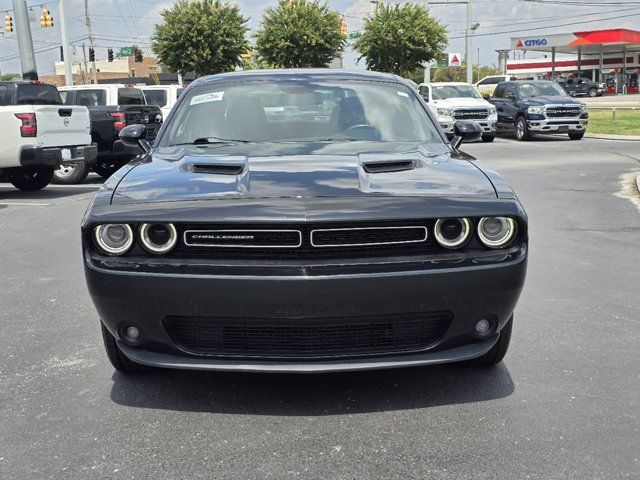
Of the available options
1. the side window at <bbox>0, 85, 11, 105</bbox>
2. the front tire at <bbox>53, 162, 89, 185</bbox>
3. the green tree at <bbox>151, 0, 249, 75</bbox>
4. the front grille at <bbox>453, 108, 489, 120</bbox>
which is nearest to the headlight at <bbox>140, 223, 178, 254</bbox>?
the side window at <bbox>0, 85, 11, 105</bbox>

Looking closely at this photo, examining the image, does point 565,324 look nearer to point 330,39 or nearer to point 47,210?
point 47,210

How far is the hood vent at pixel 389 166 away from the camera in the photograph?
3648mm

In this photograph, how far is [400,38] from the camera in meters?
46.8

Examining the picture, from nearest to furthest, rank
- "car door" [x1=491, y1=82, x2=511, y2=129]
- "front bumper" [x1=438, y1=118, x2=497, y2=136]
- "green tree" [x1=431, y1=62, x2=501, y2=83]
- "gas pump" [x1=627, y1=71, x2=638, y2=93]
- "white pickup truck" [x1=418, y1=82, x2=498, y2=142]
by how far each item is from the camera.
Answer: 1. "front bumper" [x1=438, y1=118, x2=497, y2=136]
2. "white pickup truck" [x1=418, y1=82, x2=498, y2=142]
3. "car door" [x1=491, y1=82, x2=511, y2=129]
4. "gas pump" [x1=627, y1=71, x2=638, y2=93]
5. "green tree" [x1=431, y1=62, x2=501, y2=83]

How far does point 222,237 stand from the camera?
325 centimetres

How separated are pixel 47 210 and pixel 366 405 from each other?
27.7ft

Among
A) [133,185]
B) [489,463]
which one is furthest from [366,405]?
[133,185]

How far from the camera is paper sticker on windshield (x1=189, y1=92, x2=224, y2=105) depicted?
4919mm

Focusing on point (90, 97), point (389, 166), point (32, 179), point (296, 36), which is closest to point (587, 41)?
point (296, 36)

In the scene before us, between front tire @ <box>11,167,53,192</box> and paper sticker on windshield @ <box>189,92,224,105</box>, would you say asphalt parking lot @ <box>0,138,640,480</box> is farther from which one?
front tire @ <box>11,167,53,192</box>

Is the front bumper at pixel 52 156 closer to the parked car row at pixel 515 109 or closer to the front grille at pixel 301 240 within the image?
the front grille at pixel 301 240

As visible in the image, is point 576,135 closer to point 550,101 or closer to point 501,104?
point 550,101

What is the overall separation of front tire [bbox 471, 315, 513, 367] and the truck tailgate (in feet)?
32.3

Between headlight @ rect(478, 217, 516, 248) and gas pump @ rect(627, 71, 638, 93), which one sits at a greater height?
headlight @ rect(478, 217, 516, 248)
